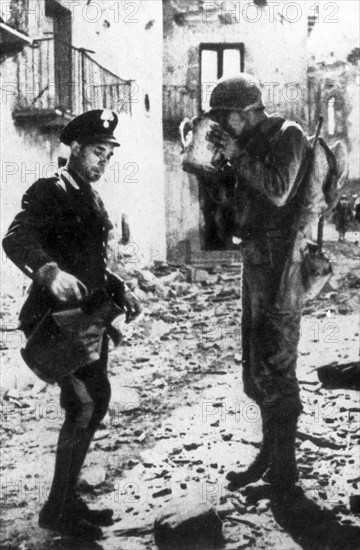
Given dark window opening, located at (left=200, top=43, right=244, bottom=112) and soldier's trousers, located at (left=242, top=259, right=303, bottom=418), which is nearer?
soldier's trousers, located at (left=242, top=259, right=303, bottom=418)

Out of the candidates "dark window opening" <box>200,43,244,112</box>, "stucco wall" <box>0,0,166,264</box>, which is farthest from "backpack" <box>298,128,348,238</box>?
"stucco wall" <box>0,0,166,264</box>

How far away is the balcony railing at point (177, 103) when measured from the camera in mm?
3119

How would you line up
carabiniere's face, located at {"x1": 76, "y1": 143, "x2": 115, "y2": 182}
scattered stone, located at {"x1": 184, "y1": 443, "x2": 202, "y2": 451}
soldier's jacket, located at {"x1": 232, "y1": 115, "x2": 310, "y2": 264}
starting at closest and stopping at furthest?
soldier's jacket, located at {"x1": 232, "y1": 115, "x2": 310, "y2": 264}
carabiniere's face, located at {"x1": 76, "y1": 143, "x2": 115, "y2": 182}
scattered stone, located at {"x1": 184, "y1": 443, "x2": 202, "y2": 451}

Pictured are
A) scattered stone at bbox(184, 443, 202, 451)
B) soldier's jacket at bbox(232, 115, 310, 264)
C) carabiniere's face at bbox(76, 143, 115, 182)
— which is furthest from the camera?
scattered stone at bbox(184, 443, 202, 451)

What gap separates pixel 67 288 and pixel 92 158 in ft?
1.96

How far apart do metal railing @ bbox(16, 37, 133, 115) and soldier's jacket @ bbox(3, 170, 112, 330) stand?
1.50 ft

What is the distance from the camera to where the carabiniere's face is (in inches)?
114

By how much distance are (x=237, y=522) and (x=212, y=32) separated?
232 centimetres

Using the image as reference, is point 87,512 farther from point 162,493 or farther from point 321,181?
point 321,181

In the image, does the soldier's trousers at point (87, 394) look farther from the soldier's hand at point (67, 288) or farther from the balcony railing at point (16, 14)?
the balcony railing at point (16, 14)

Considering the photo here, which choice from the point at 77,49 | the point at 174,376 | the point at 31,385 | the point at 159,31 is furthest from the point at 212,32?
the point at 31,385

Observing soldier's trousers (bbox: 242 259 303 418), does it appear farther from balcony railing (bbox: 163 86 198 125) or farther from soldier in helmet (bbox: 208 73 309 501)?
balcony railing (bbox: 163 86 198 125)

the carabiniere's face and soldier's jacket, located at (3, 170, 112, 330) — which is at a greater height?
the carabiniere's face

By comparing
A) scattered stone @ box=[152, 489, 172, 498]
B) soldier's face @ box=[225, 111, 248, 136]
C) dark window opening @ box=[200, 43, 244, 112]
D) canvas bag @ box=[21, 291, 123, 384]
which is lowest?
scattered stone @ box=[152, 489, 172, 498]
